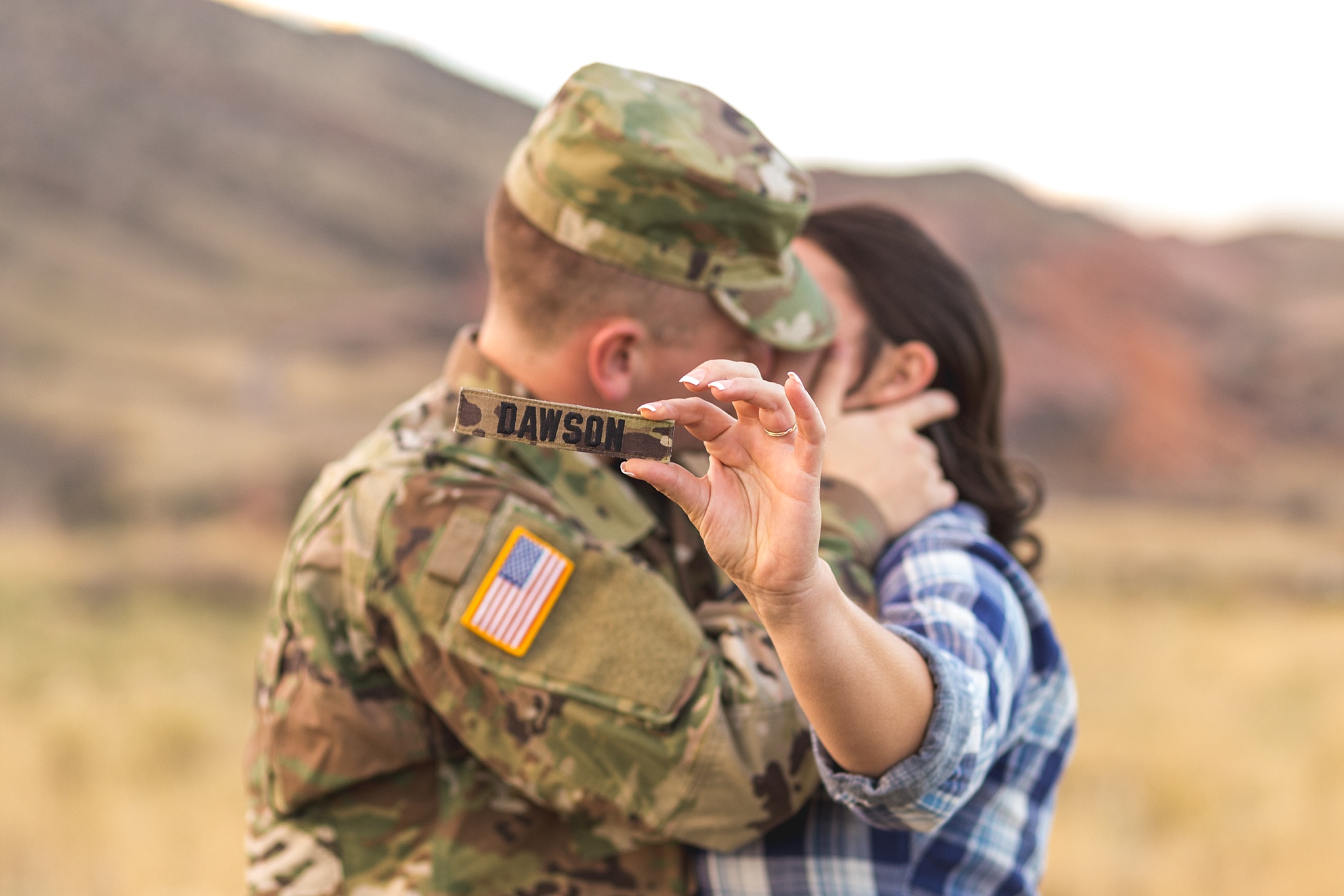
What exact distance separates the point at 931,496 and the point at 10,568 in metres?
11.8

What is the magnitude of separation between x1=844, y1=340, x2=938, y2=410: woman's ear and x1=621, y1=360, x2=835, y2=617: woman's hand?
1.28 meters

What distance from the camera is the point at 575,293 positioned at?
7.59 feet

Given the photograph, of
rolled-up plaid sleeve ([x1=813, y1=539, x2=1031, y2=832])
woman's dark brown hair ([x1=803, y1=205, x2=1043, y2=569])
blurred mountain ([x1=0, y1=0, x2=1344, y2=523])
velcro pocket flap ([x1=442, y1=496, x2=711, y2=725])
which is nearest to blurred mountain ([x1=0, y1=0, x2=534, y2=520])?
blurred mountain ([x1=0, y1=0, x2=1344, y2=523])

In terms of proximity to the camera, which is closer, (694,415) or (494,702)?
(694,415)

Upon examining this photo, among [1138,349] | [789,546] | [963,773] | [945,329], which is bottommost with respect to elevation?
[1138,349]

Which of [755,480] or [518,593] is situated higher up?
[755,480]

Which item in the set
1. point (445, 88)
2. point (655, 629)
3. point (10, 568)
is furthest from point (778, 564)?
point (445, 88)

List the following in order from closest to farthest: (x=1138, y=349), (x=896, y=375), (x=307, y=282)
Answer: (x=896, y=375) < (x=1138, y=349) < (x=307, y=282)

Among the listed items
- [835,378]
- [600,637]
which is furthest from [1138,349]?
[600,637]

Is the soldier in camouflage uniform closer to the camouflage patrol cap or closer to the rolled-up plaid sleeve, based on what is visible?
the camouflage patrol cap

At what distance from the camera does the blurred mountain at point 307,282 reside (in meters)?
27.9

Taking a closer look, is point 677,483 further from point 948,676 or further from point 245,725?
point 245,725

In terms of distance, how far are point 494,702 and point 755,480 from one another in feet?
2.71

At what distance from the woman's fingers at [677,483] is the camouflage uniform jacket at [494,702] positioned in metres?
0.57
